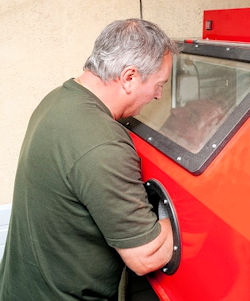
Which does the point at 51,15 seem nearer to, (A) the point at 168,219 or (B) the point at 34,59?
(B) the point at 34,59

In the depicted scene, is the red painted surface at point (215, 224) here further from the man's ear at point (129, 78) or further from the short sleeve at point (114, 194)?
the man's ear at point (129, 78)

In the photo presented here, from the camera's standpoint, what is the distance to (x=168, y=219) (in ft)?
3.06

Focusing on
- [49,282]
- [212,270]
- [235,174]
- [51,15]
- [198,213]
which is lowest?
[49,282]

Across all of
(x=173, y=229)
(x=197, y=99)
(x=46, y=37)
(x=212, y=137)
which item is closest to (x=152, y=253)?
(x=173, y=229)

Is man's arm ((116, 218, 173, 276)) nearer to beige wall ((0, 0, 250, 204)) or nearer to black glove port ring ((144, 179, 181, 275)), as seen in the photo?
black glove port ring ((144, 179, 181, 275))

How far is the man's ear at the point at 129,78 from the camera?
958mm

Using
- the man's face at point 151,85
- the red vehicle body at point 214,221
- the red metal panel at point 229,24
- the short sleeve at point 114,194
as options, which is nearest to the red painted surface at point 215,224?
the red vehicle body at point 214,221

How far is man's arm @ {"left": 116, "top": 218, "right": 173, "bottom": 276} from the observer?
2.70 ft

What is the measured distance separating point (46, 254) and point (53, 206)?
17 cm

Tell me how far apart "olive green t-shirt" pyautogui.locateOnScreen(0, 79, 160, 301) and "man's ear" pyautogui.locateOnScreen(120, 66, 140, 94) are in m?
0.10

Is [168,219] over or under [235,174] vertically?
under

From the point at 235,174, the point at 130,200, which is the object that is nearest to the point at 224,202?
the point at 235,174

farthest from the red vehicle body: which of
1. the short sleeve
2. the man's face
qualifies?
the man's face

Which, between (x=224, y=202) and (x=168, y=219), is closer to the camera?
(x=224, y=202)
